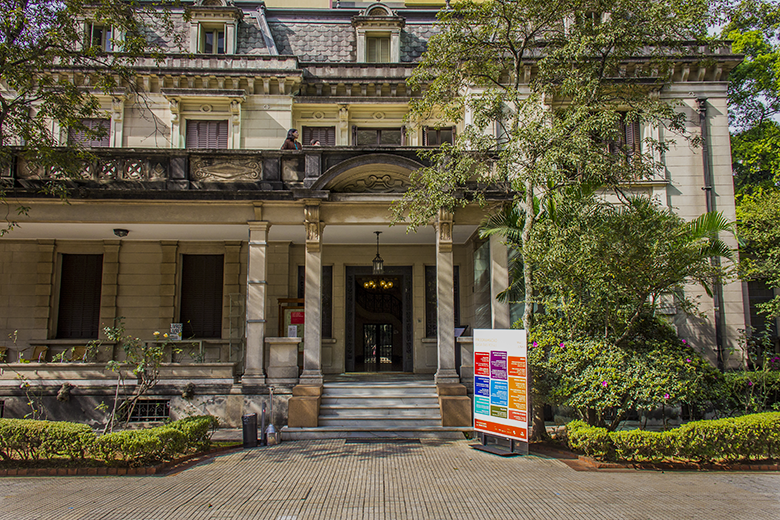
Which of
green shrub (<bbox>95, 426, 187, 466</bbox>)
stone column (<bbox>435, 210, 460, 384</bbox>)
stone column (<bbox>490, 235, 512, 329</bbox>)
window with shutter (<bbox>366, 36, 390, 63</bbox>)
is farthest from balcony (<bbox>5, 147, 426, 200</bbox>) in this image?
window with shutter (<bbox>366, 36, 390, 63</bbox>)

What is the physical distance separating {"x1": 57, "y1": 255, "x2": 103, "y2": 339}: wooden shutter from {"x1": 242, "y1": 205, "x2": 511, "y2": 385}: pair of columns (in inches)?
246

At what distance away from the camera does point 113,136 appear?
14.4 m

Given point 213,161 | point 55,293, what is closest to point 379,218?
point 213,161

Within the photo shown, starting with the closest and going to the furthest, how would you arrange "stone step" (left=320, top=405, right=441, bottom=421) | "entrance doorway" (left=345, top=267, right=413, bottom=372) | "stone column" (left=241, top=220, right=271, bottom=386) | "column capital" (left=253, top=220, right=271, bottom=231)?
"stone step" (left=320, top=405, right=441, bottom=421) → "stone column" (left=241, top=220, right=271, bottom=386) → "column capital" (left=253, top=220, right=271, bottom=231) → "entrance doorway" (left=345, top=267, right=413, bottom=372)

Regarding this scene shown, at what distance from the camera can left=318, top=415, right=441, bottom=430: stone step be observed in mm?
10344

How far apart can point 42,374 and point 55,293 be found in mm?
4096

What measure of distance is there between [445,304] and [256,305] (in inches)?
166

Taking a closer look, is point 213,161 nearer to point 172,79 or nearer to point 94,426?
point 172,79

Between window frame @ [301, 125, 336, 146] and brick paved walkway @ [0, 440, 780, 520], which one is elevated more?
window frame @ [301, 125, 336, 146]

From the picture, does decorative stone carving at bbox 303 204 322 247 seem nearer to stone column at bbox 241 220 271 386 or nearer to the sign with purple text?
stone column at bbox 241 220 271 386

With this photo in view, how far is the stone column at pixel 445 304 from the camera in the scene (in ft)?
36.3

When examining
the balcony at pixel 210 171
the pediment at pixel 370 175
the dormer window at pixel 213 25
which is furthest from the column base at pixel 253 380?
the dormer window at pixel 213 25

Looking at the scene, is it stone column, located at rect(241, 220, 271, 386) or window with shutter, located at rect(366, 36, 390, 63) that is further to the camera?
window with shutter, located at rect(366, 36, 390, 63)

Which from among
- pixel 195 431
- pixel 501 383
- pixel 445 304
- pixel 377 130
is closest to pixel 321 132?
pixel 377 130
